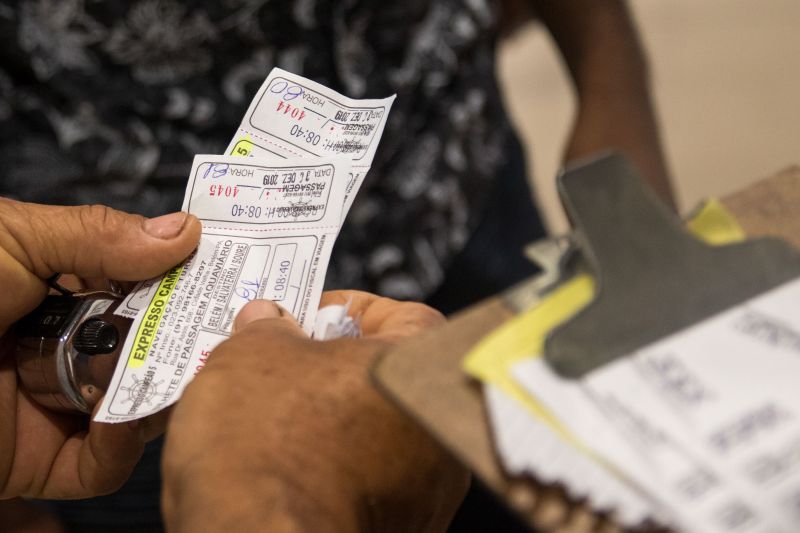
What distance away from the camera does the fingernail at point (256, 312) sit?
43 centimetres

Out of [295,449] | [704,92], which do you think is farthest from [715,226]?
[704,92]

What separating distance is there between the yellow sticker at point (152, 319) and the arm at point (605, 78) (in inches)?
20.4

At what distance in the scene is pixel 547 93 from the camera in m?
1.60

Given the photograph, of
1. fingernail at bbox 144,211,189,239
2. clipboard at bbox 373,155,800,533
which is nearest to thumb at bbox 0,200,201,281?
fingernail at bbox 144,211,189,239

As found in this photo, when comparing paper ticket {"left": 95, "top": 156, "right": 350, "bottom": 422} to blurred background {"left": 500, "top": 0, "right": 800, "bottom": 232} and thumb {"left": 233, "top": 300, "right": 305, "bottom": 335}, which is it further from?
blurred background {"left": 500, "top": 0, "right": 800, "bottom": 232}

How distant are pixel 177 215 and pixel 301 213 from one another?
9 cm

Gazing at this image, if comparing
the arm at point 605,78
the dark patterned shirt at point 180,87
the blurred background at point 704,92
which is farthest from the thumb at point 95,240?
the blurred background at point 704,92

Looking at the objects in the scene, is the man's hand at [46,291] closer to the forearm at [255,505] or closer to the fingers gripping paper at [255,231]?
the fingers gripping paper at [255,231]

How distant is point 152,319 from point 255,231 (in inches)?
3.4

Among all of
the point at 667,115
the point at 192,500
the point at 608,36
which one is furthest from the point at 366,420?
the point at 667,115

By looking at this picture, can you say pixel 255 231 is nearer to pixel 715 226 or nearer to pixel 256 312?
pixel 256 312

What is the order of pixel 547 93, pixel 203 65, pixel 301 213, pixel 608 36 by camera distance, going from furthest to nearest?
pixel 547 93
pixel 608 36
pixel 203 65
pixel 301 213

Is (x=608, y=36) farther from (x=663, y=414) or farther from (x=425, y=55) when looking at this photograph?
(x=663, y=414)

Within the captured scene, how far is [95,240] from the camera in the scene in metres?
0.50
